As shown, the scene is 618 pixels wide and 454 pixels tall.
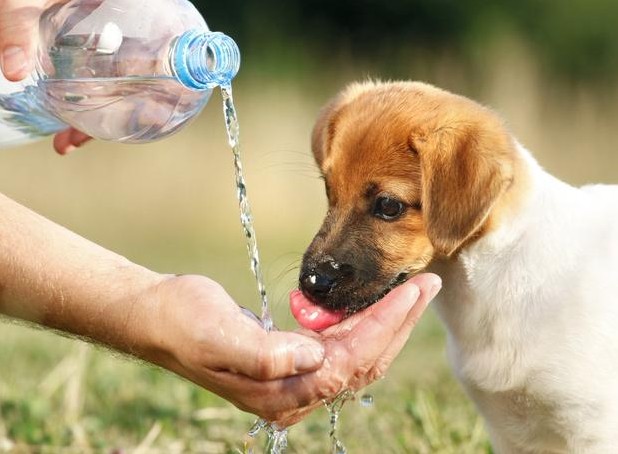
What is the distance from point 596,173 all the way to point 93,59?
8.57 meters

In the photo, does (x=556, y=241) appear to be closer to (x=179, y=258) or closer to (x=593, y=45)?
(x=179, y=258)

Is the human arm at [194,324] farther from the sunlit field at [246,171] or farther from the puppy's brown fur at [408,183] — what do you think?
the sunlit field at [246,171]

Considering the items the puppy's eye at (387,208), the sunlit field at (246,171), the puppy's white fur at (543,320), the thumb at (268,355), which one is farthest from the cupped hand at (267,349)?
the sunlit field at (246,171)

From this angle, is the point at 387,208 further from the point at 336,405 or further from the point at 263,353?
the point at 263,353

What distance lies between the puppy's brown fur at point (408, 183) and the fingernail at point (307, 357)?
896mm

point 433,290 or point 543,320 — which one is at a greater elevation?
point 433,290

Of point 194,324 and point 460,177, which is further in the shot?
point 460,177

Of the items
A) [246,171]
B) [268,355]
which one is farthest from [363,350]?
[246,171]

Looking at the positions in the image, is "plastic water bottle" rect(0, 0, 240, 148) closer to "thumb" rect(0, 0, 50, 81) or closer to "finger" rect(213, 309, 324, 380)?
"thumb" rect(0, 0, 50, 81)

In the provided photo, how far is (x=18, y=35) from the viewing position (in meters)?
3.85

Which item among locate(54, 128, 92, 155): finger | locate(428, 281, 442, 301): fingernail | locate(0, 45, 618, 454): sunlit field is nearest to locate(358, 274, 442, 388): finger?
locate(428, 281, 442, 301): fingernail

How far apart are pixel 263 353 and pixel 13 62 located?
128 centimetres

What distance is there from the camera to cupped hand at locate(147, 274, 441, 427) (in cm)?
311

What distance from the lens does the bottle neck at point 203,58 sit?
3617 millimetres
